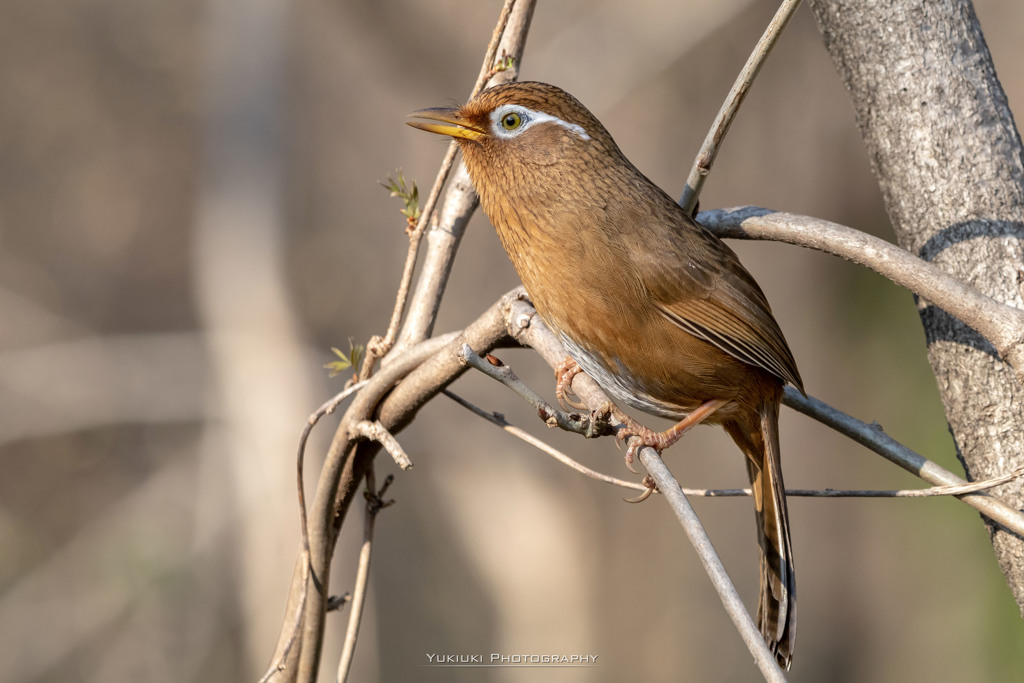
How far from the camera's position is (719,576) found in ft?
4.91

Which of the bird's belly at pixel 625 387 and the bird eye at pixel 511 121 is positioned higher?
the bird eye at pixel 511 121

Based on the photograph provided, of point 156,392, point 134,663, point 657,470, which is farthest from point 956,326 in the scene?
point 134,663

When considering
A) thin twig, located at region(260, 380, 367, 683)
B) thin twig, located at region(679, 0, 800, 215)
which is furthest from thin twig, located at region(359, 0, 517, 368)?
thin twig, located at region(679, 0, 800, 215)

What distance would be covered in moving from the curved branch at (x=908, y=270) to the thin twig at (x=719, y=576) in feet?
2.54

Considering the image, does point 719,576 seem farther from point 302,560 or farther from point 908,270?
point 302,560

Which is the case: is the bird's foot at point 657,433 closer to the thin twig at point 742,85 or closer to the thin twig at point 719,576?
the thin twig at point 719,576

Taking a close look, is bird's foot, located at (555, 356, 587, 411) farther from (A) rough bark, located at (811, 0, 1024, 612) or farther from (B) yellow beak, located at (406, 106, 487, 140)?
(A) rough bark, located at (811, 0, 1024, 612)

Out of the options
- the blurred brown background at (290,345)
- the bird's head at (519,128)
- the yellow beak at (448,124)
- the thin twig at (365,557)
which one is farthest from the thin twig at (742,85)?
the blurred brown background at (290,345)

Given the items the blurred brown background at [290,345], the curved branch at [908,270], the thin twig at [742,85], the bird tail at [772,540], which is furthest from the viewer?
the blurred brown background at [290,345]

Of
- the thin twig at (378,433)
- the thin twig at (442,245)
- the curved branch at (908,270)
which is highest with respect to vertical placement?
the thin twig at (442,245)

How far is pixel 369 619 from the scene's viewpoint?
8.57m

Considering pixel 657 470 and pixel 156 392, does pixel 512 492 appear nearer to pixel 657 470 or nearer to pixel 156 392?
pixel 156 392

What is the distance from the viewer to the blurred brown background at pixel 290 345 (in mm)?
7734

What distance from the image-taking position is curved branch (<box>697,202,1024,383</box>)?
6.40 ft
